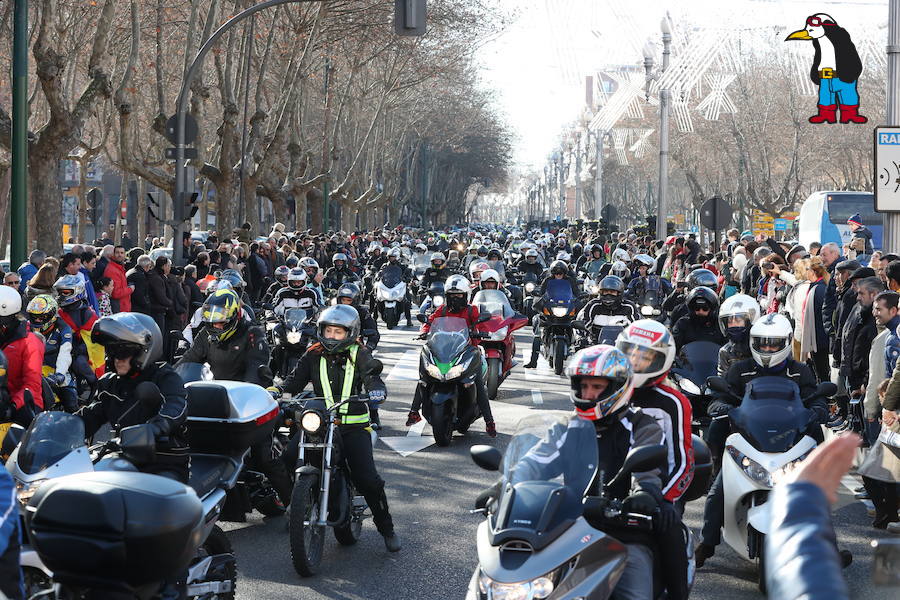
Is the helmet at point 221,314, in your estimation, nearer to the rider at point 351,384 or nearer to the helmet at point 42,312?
the rider at point 351,384

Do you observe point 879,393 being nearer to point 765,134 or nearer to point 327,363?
point 327,363

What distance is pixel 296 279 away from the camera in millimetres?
16219

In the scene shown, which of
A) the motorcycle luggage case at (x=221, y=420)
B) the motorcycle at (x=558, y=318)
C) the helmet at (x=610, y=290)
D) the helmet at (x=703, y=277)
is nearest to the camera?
the motorcycle luggage case at (x=221, y=420)

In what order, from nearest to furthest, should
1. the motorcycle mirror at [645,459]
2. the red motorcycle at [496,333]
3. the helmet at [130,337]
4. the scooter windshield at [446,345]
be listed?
the motorcycle mirror at [645,459]
the helmet at [130,337]
the scooter windshield at [446,345]
the red motorcycle at [496,333]

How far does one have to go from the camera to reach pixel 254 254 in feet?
81.7

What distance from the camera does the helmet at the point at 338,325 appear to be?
8.34 metres

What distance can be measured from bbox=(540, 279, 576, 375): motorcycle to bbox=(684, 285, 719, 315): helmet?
6470mm

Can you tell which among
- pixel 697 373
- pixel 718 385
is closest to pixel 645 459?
pixel 718 385

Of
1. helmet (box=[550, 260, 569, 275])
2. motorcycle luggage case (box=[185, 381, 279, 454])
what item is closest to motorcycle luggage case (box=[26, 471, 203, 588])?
motorcycle luggage case (box=[185, 381, 279, 454])

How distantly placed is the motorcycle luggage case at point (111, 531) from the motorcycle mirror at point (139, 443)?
1.88 metres

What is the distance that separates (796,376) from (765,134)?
5338 cm

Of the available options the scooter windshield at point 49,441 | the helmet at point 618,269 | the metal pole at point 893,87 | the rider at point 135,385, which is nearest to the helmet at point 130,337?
the rider at point 135,385

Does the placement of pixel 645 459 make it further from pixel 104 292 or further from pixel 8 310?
pixel 104 292

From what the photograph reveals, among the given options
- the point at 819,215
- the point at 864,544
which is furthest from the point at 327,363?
the point at 819,215
